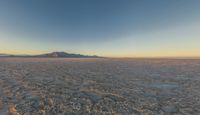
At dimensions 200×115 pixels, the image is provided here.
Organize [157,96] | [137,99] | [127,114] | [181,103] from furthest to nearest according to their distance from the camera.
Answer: [157,96] < [137,99] < [181,103] < [127,114]

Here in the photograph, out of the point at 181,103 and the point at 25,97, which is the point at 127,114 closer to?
the point at 181,103

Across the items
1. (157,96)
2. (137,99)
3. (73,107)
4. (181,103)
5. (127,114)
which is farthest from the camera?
(157,96)

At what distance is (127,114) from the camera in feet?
11.3

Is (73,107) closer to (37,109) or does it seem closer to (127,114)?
(37,109)

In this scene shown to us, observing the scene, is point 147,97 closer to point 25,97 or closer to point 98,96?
point 98,96

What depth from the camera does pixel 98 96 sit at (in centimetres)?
485

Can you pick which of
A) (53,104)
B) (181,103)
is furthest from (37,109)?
(181,103)

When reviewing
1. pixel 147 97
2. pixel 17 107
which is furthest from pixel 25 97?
pixel 147 97

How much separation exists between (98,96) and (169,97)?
121 inches

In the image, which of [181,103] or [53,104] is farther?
[181,103]

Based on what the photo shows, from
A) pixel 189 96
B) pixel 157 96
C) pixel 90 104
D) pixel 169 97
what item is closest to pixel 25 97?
pixel 90 104

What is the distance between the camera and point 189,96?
192 inches

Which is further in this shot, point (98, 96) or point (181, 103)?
point (98, 96)

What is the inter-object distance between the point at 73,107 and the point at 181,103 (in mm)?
3996
